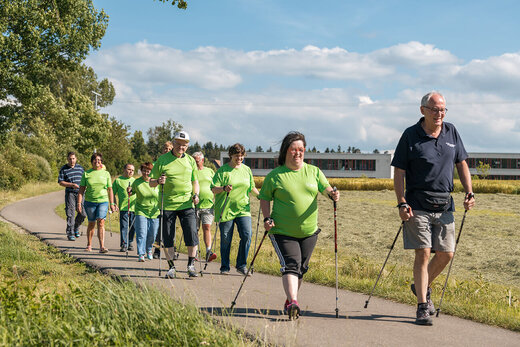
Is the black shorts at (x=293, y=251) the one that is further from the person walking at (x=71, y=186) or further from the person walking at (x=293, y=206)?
the person walking at (x=71, y=186)

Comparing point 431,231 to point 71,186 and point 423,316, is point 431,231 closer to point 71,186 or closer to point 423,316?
point 423,316

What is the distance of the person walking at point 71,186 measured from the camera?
44.2ft

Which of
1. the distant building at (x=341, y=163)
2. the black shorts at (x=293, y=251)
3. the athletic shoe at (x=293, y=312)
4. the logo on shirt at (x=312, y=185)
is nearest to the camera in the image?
the athletic shoe at (x=293, y=312)

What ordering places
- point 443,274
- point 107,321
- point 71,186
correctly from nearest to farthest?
point 107,321
point 443,274
point 71,186

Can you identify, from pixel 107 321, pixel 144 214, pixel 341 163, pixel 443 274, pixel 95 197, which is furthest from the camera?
pixel 341 163

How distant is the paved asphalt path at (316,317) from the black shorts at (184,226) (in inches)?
21.7

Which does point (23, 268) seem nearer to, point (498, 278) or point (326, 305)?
point (326, 305)

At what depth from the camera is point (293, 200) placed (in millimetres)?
5902

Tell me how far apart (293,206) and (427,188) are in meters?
1.40

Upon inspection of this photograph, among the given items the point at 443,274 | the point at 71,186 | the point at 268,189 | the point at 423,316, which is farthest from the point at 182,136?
the point at 71,186

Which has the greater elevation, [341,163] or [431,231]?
[341,163]

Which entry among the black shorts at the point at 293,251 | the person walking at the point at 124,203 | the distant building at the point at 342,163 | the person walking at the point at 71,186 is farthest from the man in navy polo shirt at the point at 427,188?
the distant building at the point at 342,163

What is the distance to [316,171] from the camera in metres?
6.13

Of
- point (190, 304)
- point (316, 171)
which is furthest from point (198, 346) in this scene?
point (316, 171)
